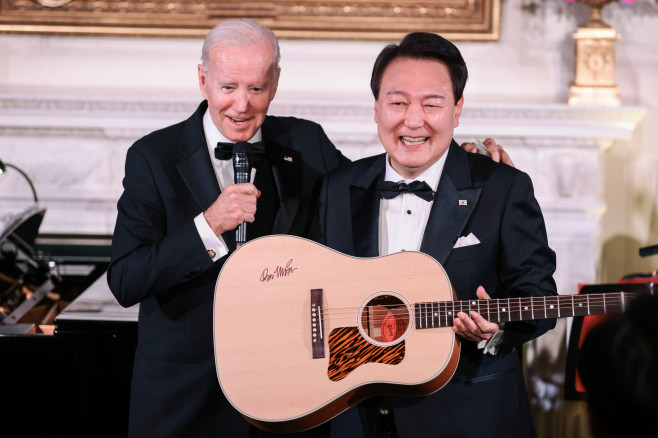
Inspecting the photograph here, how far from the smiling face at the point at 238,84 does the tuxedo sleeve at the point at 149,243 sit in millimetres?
241

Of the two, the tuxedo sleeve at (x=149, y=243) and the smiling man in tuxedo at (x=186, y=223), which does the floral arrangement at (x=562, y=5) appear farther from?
the tuxedo sleeve at (x=149, y=243)

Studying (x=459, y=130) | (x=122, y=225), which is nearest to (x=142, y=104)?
(x=459, y=130)

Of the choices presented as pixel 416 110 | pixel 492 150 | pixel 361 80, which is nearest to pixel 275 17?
pixel 361 80

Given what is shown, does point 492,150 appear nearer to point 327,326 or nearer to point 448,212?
point 448,212

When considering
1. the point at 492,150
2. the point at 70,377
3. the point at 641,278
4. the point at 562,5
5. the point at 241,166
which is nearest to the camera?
the point at 241,166

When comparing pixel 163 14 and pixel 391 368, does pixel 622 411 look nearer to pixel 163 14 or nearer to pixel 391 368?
pixel 391 368

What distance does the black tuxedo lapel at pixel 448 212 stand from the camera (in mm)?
2061

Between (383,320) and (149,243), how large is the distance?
2.21 ft

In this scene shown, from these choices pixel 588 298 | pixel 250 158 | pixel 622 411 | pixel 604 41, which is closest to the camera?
pixel 622 411

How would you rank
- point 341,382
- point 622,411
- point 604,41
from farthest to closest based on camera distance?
point 604,41, point 341,382, point 622,411

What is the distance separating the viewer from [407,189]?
213cm

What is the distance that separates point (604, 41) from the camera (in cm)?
427

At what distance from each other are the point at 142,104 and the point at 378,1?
4.48ft

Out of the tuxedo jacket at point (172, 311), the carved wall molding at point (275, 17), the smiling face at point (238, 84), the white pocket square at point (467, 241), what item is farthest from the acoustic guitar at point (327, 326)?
the carved wall molding at point (275, 17)
